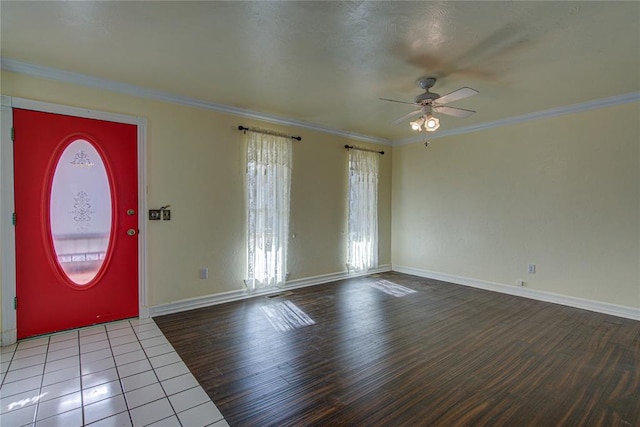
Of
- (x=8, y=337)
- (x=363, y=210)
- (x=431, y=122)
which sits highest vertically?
(x=431, y=122)

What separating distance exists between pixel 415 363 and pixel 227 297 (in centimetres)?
261

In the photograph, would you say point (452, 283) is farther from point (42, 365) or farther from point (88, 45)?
point (88, 45)

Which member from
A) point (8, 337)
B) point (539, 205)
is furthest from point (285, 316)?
point (539, 205)

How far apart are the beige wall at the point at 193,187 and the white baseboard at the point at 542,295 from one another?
246 cm

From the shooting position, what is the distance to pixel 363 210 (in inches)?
220

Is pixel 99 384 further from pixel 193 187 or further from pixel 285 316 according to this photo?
pixel 193 187

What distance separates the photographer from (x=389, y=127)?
507 centimetres

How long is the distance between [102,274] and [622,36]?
5.22m

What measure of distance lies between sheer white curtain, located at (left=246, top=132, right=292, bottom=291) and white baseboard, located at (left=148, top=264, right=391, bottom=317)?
0.40 feet

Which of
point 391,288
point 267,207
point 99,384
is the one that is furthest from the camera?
point 391,288

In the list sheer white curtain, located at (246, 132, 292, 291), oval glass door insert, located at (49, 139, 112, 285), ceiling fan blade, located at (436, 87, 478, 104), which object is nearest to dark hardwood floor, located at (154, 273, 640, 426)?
sheer white curtain, located at (246, 132, 292, 291)

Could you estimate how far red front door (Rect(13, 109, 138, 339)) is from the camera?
9.52 ft

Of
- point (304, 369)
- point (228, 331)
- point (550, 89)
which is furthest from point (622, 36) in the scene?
point (228, 331)

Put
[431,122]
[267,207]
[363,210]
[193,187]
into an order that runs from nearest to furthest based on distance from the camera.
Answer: [431,122]
[193,187]
[267,207]
[363,210]
